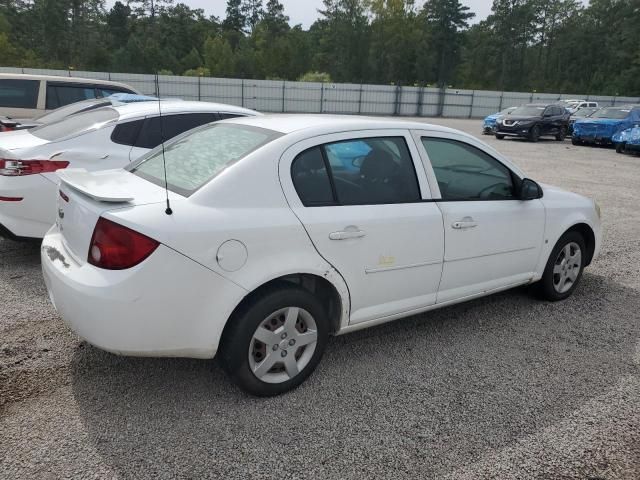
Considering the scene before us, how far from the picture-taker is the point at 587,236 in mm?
4820

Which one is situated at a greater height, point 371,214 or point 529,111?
point 529,111

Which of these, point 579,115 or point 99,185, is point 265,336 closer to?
point 99,185

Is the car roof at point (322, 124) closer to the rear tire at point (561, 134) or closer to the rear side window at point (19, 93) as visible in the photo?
the rear side window at point (19, 93)

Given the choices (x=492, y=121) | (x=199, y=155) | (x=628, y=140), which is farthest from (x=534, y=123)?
(x=199, y=155)

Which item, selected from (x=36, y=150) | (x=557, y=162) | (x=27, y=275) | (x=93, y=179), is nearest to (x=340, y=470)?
(x=93, y=179)

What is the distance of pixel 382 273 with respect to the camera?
328cm

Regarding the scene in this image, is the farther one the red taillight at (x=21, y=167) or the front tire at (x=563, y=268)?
the red taillight at (x=21, y=167)

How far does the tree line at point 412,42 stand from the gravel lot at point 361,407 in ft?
248

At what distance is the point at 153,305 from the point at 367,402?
1.34 meters

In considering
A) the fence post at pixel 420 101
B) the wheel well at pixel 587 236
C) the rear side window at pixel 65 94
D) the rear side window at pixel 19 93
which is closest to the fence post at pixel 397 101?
the fence post at pixel 420 101

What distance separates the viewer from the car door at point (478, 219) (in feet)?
11.9

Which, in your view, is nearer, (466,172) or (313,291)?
(313,291)

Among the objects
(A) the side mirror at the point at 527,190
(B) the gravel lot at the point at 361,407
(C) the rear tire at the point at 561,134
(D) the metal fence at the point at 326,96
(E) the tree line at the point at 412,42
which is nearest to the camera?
(B) the gravel lot at the point at 361,407

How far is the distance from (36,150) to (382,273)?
3.48 meters
